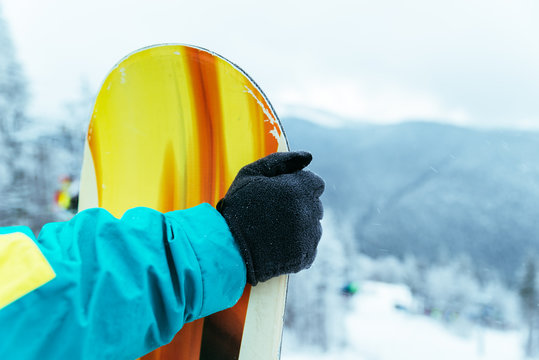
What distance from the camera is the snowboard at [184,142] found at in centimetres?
66

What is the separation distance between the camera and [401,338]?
8.00 ft

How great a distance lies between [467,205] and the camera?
293 centimetres

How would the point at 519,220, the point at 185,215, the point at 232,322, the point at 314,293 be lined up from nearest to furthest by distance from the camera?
the point at 185,215, the point at 232,322, the point at 519,220, the point at 314,293

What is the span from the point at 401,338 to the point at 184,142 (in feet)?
7.68

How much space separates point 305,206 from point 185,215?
178mm

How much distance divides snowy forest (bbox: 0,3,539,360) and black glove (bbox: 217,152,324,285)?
2035 millimetres

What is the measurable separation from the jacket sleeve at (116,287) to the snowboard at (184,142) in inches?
10.6

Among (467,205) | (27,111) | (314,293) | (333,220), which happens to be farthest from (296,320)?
(27,111)

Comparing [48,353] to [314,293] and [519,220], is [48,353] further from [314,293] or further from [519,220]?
[519,220]

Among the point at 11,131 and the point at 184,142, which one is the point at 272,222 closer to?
the point at 184,142

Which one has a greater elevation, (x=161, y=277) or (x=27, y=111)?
(x=161, y=277)

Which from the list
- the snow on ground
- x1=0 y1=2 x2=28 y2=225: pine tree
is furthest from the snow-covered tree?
the snow on ground

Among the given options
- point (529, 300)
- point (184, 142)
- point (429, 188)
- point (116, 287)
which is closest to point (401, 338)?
point (529, 300)

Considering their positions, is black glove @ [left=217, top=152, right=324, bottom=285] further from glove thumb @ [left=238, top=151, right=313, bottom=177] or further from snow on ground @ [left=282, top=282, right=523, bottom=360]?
snow on ground @ [left=282, top=282, right=523, bottom=360]
